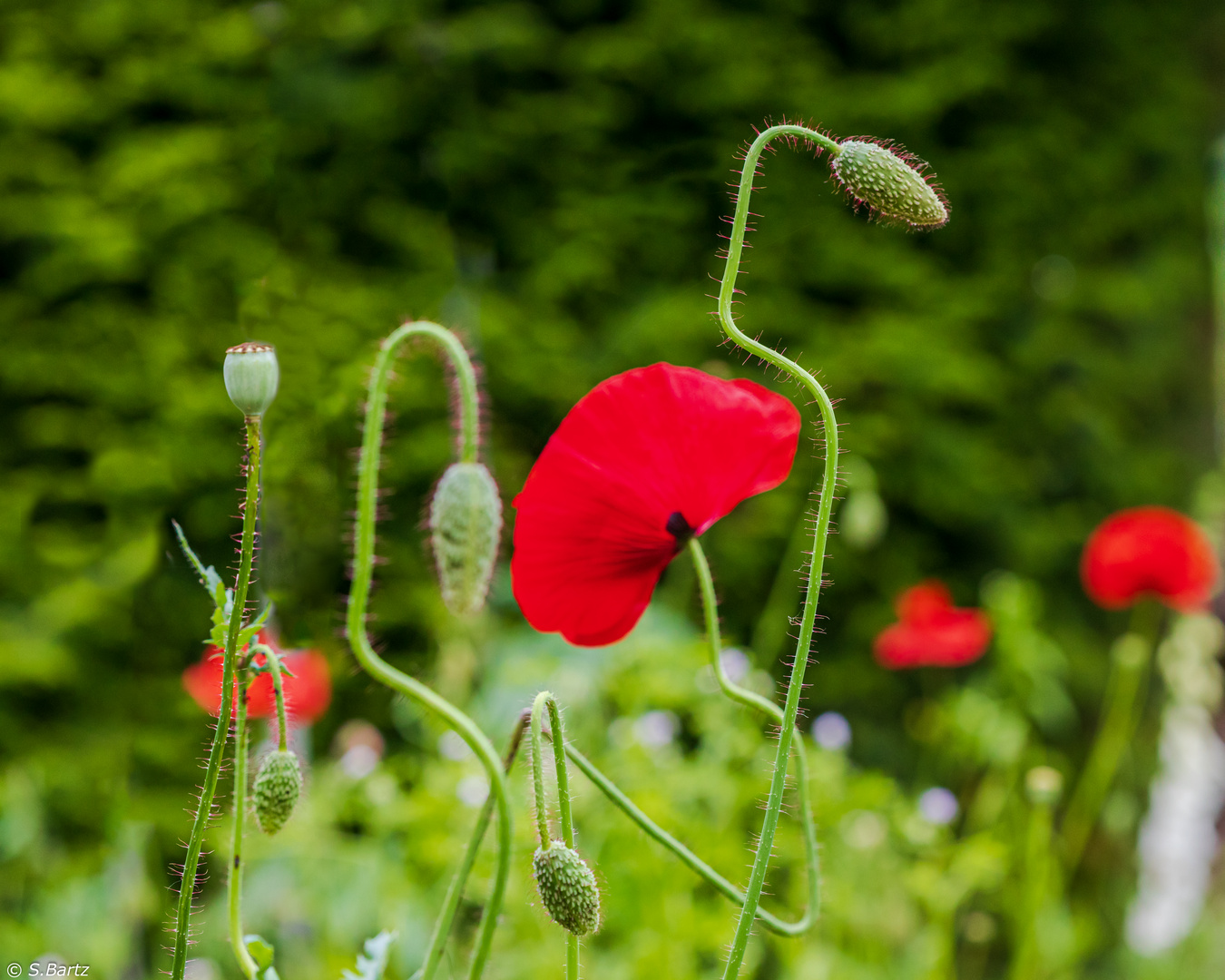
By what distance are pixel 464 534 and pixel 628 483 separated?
0.12 meters

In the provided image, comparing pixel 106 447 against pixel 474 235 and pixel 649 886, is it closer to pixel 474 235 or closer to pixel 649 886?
pixel 474 235

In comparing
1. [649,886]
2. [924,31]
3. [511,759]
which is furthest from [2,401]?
[924,31]

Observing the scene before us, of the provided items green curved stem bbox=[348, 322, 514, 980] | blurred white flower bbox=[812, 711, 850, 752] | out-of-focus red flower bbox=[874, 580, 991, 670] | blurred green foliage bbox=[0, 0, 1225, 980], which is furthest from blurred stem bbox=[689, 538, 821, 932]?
out-of-focus red flower bbox=[874, 580, 991, 670]

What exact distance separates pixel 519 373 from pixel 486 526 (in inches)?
72.8

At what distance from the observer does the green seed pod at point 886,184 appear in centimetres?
45

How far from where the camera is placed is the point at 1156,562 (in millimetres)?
2020

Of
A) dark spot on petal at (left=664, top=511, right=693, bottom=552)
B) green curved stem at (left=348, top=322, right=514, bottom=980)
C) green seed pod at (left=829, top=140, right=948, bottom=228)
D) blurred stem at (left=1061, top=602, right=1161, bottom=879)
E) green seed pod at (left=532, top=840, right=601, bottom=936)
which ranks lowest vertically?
blurred stem at (left=1061, top=602, right=1161, bottom=879)

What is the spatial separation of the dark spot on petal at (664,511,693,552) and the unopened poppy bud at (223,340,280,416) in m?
0.20

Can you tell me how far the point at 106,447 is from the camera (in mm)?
1938

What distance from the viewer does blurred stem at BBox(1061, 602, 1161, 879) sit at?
87.7 inches

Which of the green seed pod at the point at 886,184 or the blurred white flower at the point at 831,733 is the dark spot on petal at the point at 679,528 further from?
the blurred white flower at the point at 831,733

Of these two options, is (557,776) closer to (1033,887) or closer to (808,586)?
(808,586)

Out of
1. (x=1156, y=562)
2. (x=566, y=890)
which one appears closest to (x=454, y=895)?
(x=566, y=890)

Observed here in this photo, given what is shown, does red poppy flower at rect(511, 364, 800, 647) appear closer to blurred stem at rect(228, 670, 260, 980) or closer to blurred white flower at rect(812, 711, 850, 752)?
blurred stem at rect(228, 670, 260, 980)
